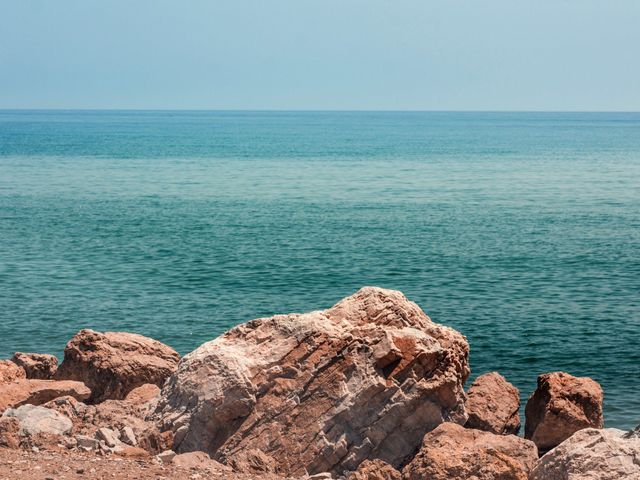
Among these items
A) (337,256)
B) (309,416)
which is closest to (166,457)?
(309,416)

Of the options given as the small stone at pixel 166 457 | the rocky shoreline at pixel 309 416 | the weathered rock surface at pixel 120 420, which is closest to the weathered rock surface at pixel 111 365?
the weathered rock surface at pixel 120 420

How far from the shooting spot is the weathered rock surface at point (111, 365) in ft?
73.3

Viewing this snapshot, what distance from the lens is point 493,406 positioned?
20.0m

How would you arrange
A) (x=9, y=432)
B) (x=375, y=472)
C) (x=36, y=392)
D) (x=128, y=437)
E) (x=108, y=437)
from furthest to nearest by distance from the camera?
(x=36, y=392) → (x=128, y=437) → (x=9, y=432) → (x=108, y=437) → (x=375, y=472)

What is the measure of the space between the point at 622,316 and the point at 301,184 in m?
62.2

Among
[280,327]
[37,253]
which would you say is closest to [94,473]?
[280,327]

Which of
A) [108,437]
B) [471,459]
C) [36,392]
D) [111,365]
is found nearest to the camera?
[471,459]

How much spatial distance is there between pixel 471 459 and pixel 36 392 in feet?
30.5

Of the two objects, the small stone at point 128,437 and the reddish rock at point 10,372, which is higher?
the small stone at point 128,437

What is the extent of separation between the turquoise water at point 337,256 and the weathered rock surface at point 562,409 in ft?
15.7

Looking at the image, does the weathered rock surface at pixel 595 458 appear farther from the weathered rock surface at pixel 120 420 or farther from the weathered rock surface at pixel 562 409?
the weathered rock surface at pixel 120 420

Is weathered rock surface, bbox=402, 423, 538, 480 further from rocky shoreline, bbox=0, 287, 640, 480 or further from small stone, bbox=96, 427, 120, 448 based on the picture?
small stone, bbox=96, 427, 120, 448

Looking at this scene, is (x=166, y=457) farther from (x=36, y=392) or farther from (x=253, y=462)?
(x=36, y=392)

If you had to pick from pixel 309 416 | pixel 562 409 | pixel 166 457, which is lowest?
pixel 562 409
